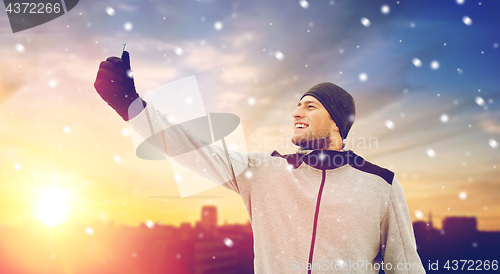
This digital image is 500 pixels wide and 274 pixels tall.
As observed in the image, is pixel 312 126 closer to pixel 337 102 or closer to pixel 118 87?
pixel 337 102

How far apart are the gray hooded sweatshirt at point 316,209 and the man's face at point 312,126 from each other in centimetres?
14

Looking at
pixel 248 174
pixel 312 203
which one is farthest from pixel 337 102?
pixel 248 174

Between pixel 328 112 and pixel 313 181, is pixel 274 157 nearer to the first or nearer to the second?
pixel 313 181

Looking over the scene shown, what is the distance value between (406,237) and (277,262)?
113cm

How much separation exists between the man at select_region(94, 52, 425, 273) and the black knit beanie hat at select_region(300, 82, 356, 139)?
0.36 metres

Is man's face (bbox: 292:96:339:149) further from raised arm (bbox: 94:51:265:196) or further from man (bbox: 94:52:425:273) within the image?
raised arm (bbox: 94:51:265:196)

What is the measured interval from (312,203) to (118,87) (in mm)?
1713

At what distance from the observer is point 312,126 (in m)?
2.62

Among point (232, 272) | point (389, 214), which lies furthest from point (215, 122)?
point (232, 272)

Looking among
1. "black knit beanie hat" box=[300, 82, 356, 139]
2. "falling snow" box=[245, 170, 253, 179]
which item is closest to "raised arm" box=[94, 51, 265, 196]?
"falling snow" box=[245, 170, 253, 179]

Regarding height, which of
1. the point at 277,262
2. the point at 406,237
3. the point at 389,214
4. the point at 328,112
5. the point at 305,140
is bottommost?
the point at 277,262

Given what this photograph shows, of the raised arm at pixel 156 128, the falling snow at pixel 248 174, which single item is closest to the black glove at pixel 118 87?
the raised arm at pixel 156 128

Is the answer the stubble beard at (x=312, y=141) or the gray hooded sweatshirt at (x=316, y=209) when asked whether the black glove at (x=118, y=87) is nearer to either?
the gray hooded sweatshirt at (x=316, y=209)

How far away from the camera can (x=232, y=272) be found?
35.8 metres
